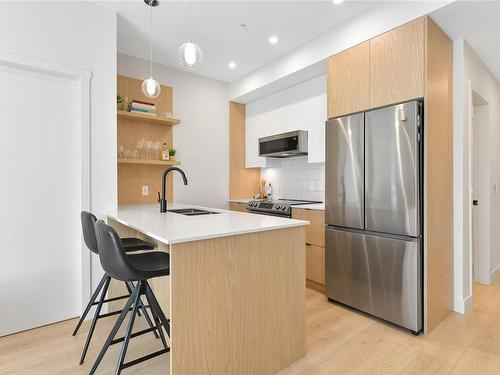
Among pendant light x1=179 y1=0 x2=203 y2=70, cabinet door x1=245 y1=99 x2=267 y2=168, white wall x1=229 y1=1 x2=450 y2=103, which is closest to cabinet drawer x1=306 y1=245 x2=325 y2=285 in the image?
cabinet door x1=245 y1=99 x2=267 y2=168

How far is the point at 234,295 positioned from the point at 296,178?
9.16ft

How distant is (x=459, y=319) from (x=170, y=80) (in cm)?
409

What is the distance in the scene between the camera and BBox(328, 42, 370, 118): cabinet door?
8.59 ft

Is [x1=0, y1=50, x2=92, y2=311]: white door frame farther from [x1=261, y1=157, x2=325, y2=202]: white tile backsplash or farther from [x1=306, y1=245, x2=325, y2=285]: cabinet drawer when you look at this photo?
[x1=261, y1=157, x2=325, y2=202]: white tile backsplash

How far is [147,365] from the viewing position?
188cm

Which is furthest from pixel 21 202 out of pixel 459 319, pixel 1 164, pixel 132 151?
pixel 459 319

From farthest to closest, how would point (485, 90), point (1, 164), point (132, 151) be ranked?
point (132, 151)
point (485, 90)
point (1, 164)

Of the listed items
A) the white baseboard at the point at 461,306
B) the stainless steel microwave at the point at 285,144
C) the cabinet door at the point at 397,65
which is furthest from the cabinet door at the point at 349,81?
the white baseboard at the point at 461,306

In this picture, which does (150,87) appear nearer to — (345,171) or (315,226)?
(345,171)

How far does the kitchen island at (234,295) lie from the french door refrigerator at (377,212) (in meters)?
0.87

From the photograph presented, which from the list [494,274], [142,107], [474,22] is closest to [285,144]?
[142,107]

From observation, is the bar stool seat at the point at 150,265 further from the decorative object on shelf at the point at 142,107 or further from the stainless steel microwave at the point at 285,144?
the stainless steel microwave at the point at 285,144

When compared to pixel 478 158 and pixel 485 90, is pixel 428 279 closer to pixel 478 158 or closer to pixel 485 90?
pixel 478 158

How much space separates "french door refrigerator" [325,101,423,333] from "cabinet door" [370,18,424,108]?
0.13 m
